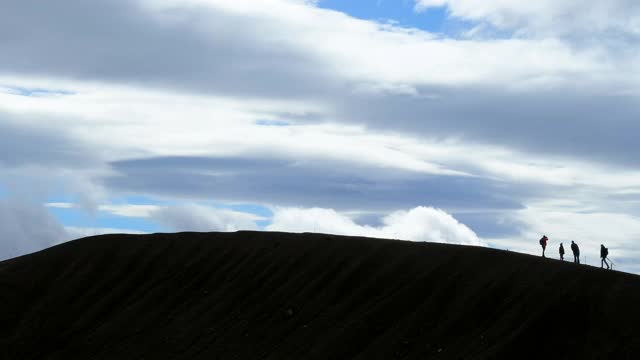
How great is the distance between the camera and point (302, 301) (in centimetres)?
6681

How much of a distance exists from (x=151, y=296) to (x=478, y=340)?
29699 mm

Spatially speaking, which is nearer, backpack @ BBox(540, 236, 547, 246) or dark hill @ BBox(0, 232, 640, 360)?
dark hill @ BBox(0, 232, 640, 360)

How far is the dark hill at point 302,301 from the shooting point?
5412cm

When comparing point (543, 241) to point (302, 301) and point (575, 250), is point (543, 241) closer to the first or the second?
point (575, 250)

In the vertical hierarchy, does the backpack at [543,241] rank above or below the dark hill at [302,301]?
above

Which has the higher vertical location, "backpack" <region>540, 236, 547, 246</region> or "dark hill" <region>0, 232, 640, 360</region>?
"backpack" <region>540, 236, 547, 246</region>

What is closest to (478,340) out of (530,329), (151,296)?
(530,329)

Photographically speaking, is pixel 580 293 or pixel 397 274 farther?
pixel 397 274

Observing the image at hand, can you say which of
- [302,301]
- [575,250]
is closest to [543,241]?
[575,250]

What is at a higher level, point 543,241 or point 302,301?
point 543,241

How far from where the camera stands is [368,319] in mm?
61688

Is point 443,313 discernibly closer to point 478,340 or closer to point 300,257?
point 478,340

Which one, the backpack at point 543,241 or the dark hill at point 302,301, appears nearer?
the dark hill at point 302,301

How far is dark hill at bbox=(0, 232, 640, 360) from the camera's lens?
54.1 metres
